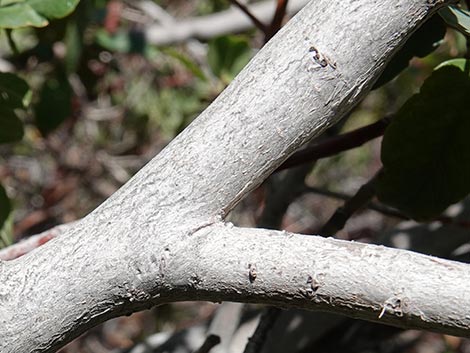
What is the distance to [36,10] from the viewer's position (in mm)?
1246

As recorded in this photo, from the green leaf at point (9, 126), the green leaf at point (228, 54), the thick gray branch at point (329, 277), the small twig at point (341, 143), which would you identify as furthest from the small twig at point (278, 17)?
the green leaf at point (228, 54)

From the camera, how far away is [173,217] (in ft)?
2.66

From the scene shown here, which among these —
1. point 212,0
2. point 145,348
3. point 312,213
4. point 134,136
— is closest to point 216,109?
point 145,348

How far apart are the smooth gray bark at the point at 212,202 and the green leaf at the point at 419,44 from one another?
1.02 feet

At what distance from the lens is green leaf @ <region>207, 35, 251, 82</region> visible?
193cm

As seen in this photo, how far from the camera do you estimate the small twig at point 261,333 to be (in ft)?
3.97

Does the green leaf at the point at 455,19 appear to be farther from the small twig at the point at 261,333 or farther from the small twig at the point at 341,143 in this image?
the small twig at the point at 261,333

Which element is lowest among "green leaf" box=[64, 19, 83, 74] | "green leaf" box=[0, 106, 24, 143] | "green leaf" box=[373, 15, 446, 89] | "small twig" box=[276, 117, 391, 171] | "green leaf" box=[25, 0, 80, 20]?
"small twig" box=[276, 117, 391, 171]

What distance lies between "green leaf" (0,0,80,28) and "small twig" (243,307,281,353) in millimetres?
524

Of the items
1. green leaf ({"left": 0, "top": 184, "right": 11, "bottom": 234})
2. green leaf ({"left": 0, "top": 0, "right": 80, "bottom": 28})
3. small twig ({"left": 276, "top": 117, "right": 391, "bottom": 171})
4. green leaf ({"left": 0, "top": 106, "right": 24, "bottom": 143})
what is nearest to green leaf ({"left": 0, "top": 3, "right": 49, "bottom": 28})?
green leaf ({"left": 0, "top": 0, "right": 80, "bottom": 28})

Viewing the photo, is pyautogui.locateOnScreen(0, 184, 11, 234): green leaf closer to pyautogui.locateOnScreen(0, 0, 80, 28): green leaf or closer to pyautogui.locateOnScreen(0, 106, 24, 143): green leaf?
pyautogui.locateOnScreen(0, 106, 24, 143): green leaf

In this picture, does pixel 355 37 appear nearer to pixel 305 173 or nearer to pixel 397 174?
pixel 397 174

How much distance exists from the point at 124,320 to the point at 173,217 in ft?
8.05

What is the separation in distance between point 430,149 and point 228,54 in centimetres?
87
